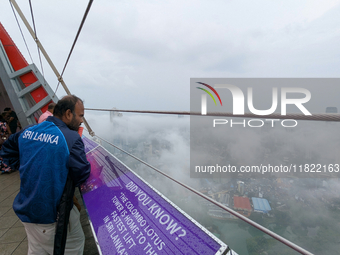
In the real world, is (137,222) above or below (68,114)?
below

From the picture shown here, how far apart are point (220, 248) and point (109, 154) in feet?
5.82

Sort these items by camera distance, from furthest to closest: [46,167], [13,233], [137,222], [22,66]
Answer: [22,66]
[13,233]
[137,222]
[46,167]

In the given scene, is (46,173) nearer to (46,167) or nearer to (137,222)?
(46,167)

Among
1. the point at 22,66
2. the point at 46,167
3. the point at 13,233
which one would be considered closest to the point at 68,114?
the point at 46,167

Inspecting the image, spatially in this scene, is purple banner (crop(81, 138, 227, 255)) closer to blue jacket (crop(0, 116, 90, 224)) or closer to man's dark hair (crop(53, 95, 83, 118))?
blue jacket (crop(0, 116, 90, 224))

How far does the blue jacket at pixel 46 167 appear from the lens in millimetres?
962

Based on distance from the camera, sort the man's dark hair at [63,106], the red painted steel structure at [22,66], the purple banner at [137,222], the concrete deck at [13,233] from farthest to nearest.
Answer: the red painted steel structure at [22,66], the concrete deck at [13,233], the man's dark hair at [63,106], the purple banner at [137,222]

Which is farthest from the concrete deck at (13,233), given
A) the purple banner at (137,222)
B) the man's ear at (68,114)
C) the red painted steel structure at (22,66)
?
the red painted steel structure at (22,66)

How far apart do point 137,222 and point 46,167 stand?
0.64 metres

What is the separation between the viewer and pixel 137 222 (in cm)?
107

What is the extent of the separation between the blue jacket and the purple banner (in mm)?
352

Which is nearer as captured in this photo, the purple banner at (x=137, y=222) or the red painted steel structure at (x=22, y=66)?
the purple banner at (x=137, y=222)

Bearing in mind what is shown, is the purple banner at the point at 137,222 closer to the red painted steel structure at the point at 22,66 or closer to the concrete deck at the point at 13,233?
the concrete deck at the point at 13,233

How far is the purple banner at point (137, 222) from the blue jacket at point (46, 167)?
35cm
